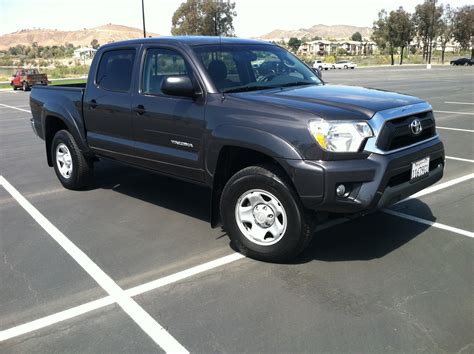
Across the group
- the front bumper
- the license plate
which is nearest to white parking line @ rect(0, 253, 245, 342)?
the front bumper

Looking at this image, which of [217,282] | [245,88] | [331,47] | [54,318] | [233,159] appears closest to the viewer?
[54,318]

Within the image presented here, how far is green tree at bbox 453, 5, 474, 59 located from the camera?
252ft

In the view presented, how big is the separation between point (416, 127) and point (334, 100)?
30.4 inches

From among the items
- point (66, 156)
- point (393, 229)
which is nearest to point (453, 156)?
point (393, 229)

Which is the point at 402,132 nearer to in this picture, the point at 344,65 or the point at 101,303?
the point at 101,303

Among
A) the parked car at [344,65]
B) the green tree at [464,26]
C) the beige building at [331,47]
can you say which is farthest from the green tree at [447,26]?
the beige building at [331,47]

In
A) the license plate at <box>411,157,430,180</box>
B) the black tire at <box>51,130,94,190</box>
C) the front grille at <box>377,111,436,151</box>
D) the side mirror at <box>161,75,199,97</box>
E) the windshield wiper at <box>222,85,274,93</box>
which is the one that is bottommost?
the black tire at <box>51,130,94,190</box>

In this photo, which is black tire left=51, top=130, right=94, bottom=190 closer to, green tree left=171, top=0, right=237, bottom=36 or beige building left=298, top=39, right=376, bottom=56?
green tree left=171, top=0, right=237, bottom=36

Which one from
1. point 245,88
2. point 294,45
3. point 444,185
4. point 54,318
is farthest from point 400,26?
point 54,318

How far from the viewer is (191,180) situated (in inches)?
188

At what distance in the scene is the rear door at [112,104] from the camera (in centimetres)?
536

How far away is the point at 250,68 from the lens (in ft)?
16.2

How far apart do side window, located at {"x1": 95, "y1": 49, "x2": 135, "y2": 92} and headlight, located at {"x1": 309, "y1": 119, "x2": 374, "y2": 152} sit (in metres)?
2.53

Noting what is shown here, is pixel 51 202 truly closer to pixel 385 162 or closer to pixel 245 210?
pixel 245 210
